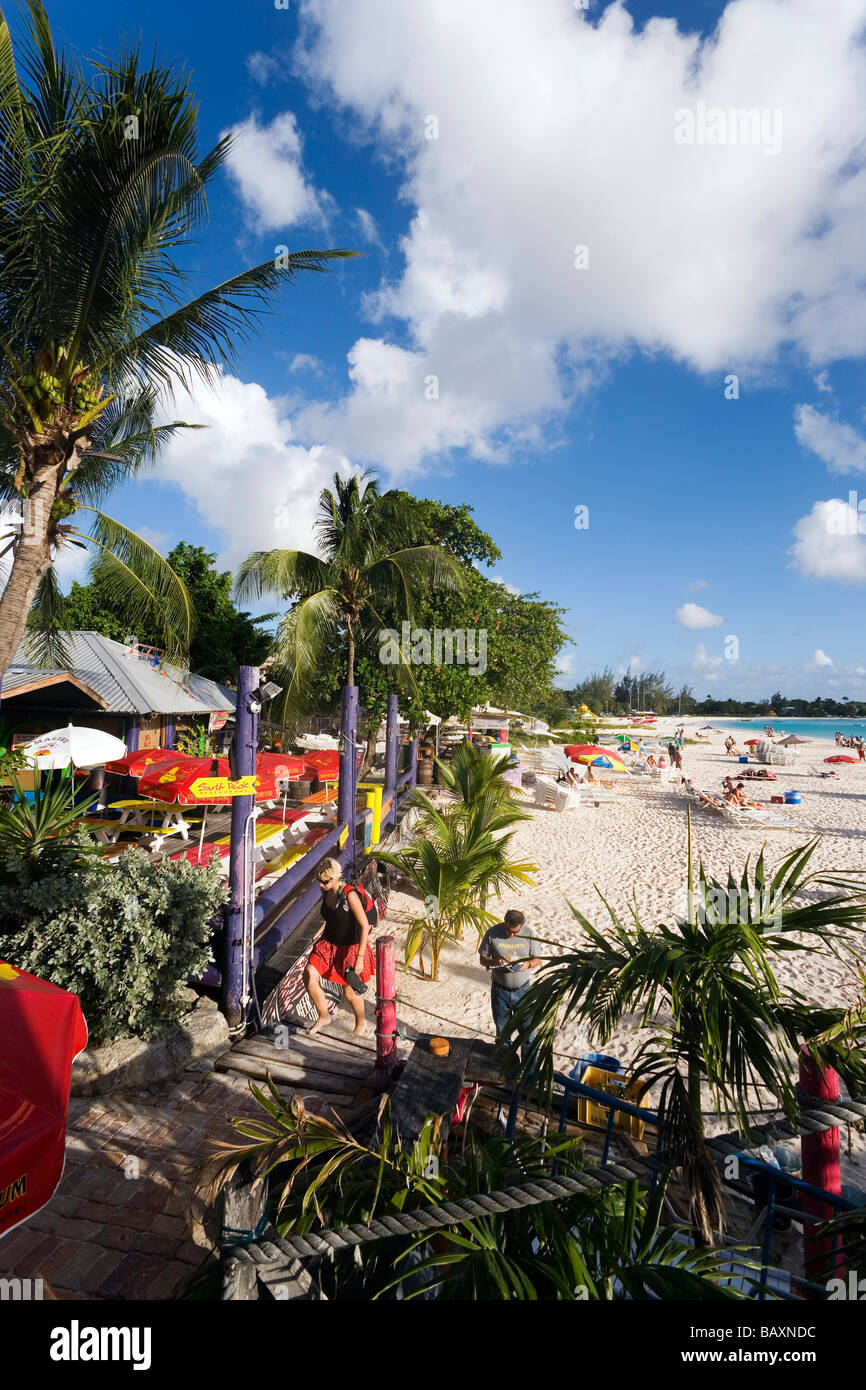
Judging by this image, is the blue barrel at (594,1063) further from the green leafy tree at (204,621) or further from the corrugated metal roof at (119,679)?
the green leafy tree at (204,621)

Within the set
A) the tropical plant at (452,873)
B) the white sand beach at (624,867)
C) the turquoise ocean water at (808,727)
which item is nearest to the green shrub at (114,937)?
the white sand beach at (624,867)

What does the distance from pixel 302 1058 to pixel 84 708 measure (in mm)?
12384

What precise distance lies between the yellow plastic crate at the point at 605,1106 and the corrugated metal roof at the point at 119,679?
42.4 feet

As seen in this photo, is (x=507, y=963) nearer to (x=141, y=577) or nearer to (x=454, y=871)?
(x=454, y=871)

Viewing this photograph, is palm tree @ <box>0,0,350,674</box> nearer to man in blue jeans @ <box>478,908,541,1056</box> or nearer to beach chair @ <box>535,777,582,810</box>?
man in blue jeans @ <box>478,908,541,1056</box>

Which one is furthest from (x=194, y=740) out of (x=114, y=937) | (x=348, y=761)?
(x=114, y=937)

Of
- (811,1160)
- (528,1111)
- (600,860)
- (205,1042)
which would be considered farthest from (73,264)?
(600,860)

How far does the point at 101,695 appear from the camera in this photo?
1441 cm

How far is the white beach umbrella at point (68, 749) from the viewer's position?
9641mm

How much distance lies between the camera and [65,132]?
612 cm

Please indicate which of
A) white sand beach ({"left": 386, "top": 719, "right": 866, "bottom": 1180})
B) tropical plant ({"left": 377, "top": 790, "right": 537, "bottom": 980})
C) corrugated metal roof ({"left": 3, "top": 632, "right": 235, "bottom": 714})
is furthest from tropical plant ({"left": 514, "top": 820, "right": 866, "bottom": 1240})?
corrugated metal roof ({"left": 3, "top": 632, "right": 235, "bottom": 714})

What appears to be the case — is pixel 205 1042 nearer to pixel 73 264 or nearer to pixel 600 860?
pixel 73 264
